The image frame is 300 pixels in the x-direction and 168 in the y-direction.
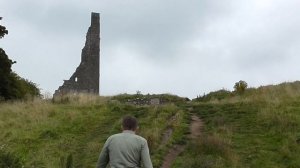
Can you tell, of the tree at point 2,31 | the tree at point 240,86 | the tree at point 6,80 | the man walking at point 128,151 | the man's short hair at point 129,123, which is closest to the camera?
the man walking at point 128,151

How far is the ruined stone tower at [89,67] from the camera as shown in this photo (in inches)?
1574

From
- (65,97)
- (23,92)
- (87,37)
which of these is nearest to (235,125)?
(65,97)

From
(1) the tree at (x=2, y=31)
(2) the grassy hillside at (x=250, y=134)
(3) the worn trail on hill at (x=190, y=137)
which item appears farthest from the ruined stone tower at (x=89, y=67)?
(3) the worn trail on hill at (x=190, y=137)

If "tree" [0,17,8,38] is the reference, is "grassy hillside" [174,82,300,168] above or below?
below

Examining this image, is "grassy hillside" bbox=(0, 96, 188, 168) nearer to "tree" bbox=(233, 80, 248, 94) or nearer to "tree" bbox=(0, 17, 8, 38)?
"tree" bbox=(0, 17, 8, 38)

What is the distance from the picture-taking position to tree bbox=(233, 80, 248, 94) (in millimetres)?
30897

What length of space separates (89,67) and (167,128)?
20936mm

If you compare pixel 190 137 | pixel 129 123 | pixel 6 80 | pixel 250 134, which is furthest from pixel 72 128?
pixel 129 123

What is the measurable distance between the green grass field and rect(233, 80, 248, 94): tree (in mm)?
3106

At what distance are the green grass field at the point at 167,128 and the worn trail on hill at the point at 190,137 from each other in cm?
17

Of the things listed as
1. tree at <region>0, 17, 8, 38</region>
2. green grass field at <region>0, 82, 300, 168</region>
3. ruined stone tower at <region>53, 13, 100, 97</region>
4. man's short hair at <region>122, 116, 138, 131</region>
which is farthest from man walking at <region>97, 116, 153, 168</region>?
ruined stone tower at <region>53, 13, 100, 97</region>

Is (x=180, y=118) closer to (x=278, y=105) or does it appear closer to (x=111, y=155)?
(x=278, y=105)

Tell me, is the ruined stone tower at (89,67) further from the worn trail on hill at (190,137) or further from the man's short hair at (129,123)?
the man's short hair at (129,123)

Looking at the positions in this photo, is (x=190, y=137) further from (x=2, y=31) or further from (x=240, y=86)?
(x=2, y=31)
